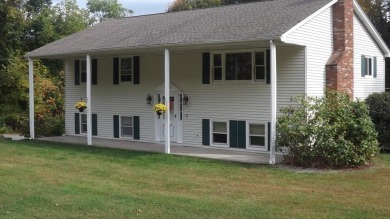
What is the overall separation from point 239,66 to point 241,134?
2193 millimetres

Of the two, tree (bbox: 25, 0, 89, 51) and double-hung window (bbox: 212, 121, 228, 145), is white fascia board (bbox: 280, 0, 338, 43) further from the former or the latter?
tree (bbox: 25, 0, 89, 51)

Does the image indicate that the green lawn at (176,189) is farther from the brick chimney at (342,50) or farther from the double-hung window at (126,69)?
the double-hung window at (126,69)

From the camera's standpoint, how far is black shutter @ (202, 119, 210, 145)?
17.4 meters

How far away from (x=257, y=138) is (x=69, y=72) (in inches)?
386

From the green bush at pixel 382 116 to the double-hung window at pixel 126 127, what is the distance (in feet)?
28.9

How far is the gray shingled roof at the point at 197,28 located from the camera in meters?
14.9

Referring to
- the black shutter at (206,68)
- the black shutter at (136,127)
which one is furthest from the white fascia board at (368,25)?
the black shutter at (136,127)

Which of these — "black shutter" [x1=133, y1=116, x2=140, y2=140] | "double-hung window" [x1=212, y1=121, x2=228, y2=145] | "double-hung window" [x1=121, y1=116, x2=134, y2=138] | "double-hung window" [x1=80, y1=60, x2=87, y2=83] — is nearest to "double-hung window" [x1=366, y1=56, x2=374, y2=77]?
"double-hung window" [x1=212, y1=121, x2=228, y2=145]

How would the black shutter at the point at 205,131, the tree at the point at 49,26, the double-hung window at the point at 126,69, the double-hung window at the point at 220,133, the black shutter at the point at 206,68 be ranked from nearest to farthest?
the double-hung window at the point at 220,133, the black shutter at the point at 206,68, the black shutter at the point at 205,131, the double-hung window at the point at 126,69, the tree at the point at 49,26

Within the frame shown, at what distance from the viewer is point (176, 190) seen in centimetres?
1023

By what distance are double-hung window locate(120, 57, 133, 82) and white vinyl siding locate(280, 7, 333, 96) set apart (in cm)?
722

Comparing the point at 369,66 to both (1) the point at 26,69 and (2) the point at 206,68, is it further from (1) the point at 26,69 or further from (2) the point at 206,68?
(1) the point at 26,69

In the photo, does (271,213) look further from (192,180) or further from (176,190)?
(192,180)

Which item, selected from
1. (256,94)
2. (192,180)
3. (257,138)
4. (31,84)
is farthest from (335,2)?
(31,84)
